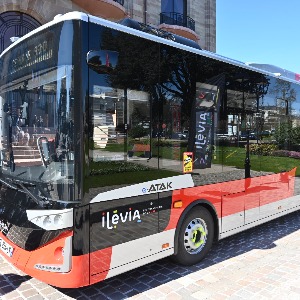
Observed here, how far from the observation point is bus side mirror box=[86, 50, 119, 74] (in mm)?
3211

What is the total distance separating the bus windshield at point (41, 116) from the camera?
316 cm

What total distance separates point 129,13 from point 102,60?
13.3 metres

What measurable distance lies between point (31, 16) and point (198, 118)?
9.55m

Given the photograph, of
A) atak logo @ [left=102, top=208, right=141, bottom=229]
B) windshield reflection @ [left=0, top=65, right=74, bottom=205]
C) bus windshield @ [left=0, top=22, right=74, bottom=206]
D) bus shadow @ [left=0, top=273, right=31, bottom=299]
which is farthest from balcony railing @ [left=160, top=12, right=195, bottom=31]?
bus shadow @ [left=0, top=273, right=31, bottom=299]

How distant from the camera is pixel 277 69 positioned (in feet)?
22.5

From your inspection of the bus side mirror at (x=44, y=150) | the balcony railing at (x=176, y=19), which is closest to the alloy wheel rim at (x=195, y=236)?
the bus side mirror at (x=44, y=150)

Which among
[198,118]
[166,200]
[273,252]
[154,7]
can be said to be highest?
[154,7]

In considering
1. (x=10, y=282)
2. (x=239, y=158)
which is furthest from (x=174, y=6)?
(x=10, y=282)

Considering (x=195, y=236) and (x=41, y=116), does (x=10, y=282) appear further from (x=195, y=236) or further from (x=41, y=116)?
(x=195, y=236)

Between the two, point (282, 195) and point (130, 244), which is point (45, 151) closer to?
point (130, 244)

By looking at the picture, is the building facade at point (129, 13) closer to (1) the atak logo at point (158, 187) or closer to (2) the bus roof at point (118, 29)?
(2) the bus roof at point (118, 29)

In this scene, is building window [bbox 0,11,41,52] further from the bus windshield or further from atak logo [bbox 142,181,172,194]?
atak logo [bbox 142,181,172,194]

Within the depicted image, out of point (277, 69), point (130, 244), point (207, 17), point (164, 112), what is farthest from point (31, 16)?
point (207, 17)

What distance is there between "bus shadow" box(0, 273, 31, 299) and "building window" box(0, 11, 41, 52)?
846cm
